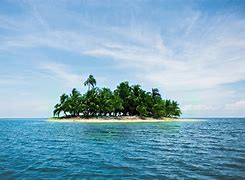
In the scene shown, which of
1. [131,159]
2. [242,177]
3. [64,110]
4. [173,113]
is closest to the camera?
[242,177]

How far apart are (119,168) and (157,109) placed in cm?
11263

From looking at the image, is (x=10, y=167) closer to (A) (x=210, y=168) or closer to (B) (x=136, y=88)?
(A) (x=210, y=168)

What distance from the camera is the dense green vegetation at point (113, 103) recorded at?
125m

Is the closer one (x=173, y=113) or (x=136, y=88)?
(x=136, y=88)

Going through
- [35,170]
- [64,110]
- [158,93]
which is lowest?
[35,170]

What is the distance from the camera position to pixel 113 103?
12388 cm

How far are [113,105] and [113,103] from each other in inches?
33.7

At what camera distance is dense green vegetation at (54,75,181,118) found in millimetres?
125438

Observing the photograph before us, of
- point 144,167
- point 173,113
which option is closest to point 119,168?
point 144,167

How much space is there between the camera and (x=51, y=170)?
20094 mm

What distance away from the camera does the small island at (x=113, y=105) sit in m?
126

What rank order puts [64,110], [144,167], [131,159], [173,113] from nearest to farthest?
[144,167] → [131,159] → [64,110] → [173,113]

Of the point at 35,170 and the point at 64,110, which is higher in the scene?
the point at 64,110

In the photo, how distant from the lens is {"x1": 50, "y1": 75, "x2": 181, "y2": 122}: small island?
126 metres
